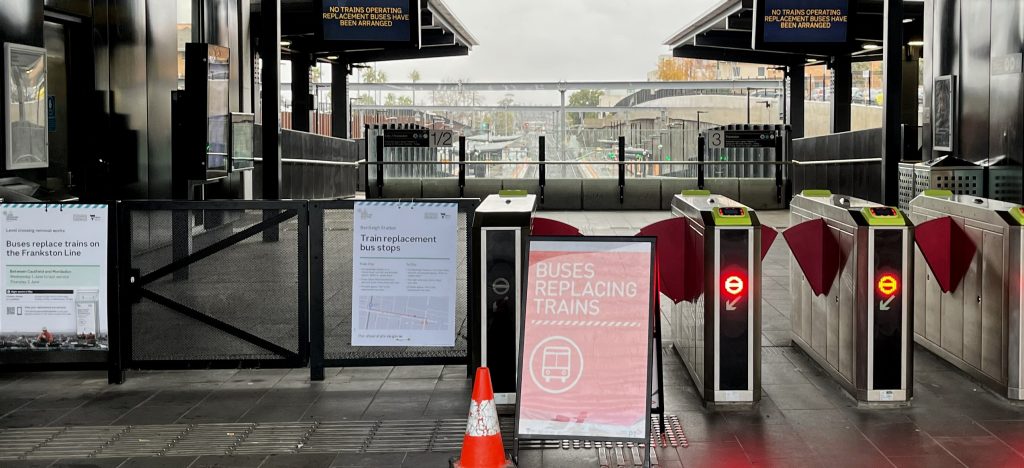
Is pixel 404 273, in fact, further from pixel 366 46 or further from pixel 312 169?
pixel 312 169

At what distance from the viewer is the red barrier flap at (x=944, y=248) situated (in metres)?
7.27

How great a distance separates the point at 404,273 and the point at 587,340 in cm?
199

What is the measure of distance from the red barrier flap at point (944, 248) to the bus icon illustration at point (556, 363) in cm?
319

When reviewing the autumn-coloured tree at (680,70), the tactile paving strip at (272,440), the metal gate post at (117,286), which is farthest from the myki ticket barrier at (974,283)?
the autumn-coloured tree at (680,70)

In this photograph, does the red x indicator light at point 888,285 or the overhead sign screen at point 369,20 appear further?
the overhead sign screen at point 369,20

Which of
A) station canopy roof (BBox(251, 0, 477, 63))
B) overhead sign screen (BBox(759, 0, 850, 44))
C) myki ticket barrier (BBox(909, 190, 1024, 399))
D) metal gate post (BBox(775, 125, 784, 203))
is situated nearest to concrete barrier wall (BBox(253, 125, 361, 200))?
station canopy roof (BBox(251, 0, 477, 63))

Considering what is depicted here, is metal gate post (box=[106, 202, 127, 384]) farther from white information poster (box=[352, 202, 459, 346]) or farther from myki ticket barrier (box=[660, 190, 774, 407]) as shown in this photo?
myki ticket barrier (box=[660, 190, 774, 407])

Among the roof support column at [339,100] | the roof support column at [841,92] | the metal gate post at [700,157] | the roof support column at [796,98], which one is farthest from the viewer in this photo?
the roof support column at [796,98]

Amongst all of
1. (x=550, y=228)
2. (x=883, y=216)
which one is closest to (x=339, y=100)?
(x=550, y=228)

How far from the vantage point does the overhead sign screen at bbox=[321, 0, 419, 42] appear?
615 inches

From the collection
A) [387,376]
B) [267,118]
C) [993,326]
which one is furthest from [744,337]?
[267,118]

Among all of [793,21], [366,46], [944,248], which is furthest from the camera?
[366,46]

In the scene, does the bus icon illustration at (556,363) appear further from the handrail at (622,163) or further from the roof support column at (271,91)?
the handrail at (622,163)

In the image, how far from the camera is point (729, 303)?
20.9 ft
